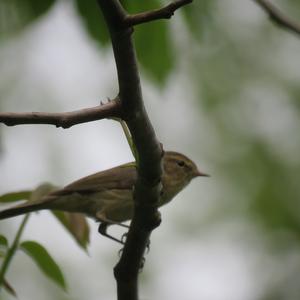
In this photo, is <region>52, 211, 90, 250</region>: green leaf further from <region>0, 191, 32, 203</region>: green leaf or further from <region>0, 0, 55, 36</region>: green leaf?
<region>0, 0, 55, 36</region>: green leaf

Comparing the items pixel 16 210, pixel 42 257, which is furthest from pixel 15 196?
pixel 16 210

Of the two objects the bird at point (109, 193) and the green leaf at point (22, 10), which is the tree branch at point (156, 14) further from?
the bird at point (109, 193)

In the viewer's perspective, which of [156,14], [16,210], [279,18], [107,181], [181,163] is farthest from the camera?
[181,163]

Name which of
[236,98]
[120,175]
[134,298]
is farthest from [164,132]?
[134,298]

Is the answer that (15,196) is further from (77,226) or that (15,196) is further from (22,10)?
(22,10)

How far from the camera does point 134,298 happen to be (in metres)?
3.96

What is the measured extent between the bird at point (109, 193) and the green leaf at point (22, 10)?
2.85 m

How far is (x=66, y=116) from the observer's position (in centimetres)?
283

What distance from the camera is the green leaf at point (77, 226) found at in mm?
4160

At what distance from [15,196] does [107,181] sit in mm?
3217

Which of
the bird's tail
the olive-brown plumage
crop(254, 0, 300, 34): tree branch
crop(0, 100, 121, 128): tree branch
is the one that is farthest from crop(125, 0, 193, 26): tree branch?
the olive-brown plumage

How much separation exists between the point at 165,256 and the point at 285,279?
3142 millimetres

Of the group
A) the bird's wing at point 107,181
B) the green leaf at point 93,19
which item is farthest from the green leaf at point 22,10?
the bird's wing at point 107,181

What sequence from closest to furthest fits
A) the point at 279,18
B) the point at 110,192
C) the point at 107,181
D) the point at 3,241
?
the point at 279,18 < the point at 3,241 < the point at 110,192 < the point at 107,181
